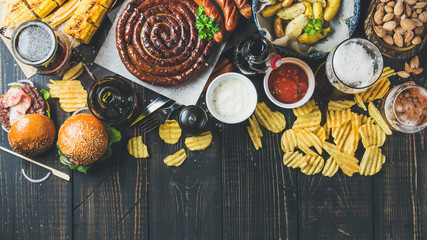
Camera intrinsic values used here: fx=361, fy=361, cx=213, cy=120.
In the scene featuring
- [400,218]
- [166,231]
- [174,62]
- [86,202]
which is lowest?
[400,218]

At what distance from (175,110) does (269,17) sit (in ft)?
2.46

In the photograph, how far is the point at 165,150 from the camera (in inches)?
84.4

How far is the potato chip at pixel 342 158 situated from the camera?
2133mm

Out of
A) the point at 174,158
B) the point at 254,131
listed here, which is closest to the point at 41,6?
the point at 174,158

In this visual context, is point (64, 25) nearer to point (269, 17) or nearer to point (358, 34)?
point (269, 17)

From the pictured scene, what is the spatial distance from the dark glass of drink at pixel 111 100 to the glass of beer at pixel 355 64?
3.68 ft

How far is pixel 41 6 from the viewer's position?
2059 mm

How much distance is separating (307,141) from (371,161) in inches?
15.9

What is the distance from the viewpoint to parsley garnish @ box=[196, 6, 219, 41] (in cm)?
195

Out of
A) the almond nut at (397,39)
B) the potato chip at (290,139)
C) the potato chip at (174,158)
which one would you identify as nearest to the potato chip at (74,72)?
the potato chip at (174,158)

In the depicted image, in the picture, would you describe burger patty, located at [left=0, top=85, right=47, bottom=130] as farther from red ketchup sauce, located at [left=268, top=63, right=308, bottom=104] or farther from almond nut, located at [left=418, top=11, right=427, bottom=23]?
almond nut, located at [left=418, top=11, right=427, bottom=23]

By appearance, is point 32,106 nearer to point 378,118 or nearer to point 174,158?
point 174,158

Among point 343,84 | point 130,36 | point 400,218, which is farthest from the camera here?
point 400,218

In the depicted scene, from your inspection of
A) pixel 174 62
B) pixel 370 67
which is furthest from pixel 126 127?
pixel 370 67
